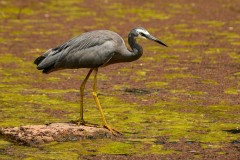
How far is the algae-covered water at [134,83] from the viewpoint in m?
8.07

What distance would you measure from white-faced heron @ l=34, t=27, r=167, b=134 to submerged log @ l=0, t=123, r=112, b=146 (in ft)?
0.74

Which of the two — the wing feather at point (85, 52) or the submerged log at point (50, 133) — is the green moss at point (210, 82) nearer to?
the wing feather at point (85, 52)

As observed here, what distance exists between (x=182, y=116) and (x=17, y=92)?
2694 mm

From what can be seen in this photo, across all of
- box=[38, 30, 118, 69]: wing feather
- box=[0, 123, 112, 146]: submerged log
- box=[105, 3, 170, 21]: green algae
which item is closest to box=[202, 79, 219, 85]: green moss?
box=[38, 30, 118, 69]: wing feather

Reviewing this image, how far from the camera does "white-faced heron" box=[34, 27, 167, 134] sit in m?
8.34

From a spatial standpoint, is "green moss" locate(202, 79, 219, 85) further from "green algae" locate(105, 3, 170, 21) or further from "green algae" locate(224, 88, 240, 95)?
"green algae" locate(105, 3, 170, 21)

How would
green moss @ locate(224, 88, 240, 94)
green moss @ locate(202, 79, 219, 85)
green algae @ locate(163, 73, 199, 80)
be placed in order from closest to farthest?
green moss @ locate(224, 88, 240, 94)
green moss @ locate(202, 79, 219, 85)
green algae @ locate(163, 73, 199, 80)

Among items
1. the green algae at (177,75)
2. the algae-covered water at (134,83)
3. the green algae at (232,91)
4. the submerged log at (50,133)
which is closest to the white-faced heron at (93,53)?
the submerged log at (50,133)

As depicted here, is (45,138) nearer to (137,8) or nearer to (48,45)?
(48,45)

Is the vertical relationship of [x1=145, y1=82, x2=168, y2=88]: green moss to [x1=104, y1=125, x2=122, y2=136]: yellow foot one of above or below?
above

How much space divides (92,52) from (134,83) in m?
3.08

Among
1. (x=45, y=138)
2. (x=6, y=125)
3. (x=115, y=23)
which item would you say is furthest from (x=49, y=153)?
(x=115, y=23)

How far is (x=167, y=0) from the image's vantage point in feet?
66.9

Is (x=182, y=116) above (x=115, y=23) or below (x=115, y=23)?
below
